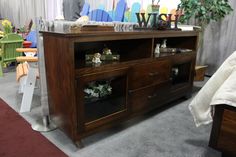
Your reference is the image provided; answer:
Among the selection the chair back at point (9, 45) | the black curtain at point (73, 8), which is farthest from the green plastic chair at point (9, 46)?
the black curtain at point (73, 8)

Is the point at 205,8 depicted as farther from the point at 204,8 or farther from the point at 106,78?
the point at 106,78

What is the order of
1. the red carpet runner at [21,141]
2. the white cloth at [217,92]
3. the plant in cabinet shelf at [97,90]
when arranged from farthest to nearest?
1. the plant in cabinet shelf at [97,90]
2. the red carpet runner at [21,141]
3. the white cloth at [217,92]

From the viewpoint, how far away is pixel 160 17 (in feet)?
6.69

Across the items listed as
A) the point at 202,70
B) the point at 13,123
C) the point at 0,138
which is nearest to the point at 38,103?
the point at 13,123

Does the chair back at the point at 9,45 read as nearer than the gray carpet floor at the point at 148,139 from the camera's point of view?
No

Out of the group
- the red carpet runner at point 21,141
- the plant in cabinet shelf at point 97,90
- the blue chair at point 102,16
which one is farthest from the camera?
the blue chair at point 102,16

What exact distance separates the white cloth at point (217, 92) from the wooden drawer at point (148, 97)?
0.50m

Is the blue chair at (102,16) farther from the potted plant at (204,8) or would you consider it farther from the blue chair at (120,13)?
the potted plant at (204,8)

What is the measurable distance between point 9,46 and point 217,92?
10.5 ft

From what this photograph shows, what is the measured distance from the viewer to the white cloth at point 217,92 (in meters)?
1.11

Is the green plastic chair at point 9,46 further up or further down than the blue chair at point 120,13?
further down

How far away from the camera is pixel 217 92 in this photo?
1.17m

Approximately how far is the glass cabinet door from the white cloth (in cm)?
57

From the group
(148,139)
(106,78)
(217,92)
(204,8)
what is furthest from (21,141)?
(204,8)
